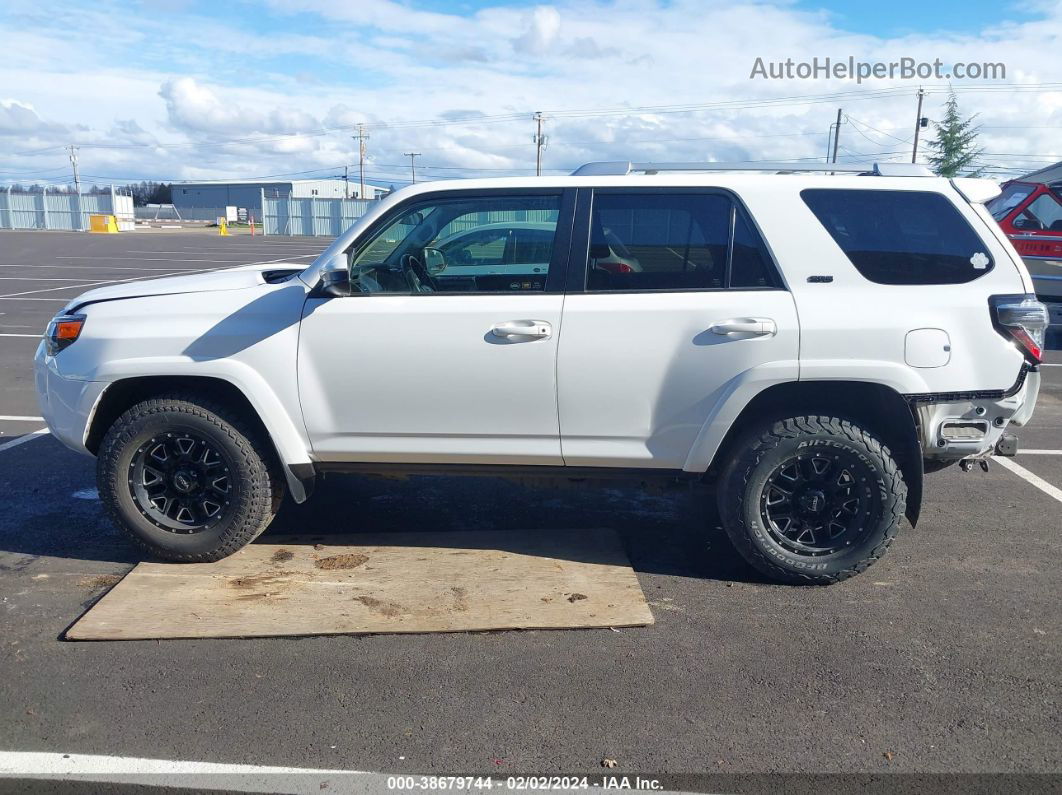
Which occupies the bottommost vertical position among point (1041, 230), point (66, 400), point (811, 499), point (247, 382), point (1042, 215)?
point (811, 499)

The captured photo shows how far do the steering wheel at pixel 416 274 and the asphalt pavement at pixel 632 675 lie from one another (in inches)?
58.0

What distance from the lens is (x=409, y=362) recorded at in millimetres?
4371

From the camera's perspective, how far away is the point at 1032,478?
6.28 metres

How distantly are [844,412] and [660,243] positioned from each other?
1203 millimetres

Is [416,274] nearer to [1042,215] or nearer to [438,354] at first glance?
[438,354]

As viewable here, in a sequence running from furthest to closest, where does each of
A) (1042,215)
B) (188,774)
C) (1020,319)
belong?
(1042,215), (1020,319), (188,774)

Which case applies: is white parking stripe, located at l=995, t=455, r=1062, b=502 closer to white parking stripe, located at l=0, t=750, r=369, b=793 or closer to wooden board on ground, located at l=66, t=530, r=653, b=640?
wooden board on ground, located at l=66, t=530, r=653, b=640

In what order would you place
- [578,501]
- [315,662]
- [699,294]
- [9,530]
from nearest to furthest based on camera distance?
[315,662], [699,294], [9,530], [578,501]

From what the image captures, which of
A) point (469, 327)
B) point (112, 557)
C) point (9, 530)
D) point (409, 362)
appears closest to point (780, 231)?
point (469, 327)

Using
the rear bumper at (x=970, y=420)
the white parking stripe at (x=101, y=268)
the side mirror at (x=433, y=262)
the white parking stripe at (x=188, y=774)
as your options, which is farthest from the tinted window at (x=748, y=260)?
the white parking stripe at (x=101, y=268)

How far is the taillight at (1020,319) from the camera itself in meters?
4.13

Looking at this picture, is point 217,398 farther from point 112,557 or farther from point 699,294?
point 699,294

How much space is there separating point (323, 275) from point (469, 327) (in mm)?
720

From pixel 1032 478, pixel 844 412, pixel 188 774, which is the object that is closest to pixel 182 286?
pixel 188 774
